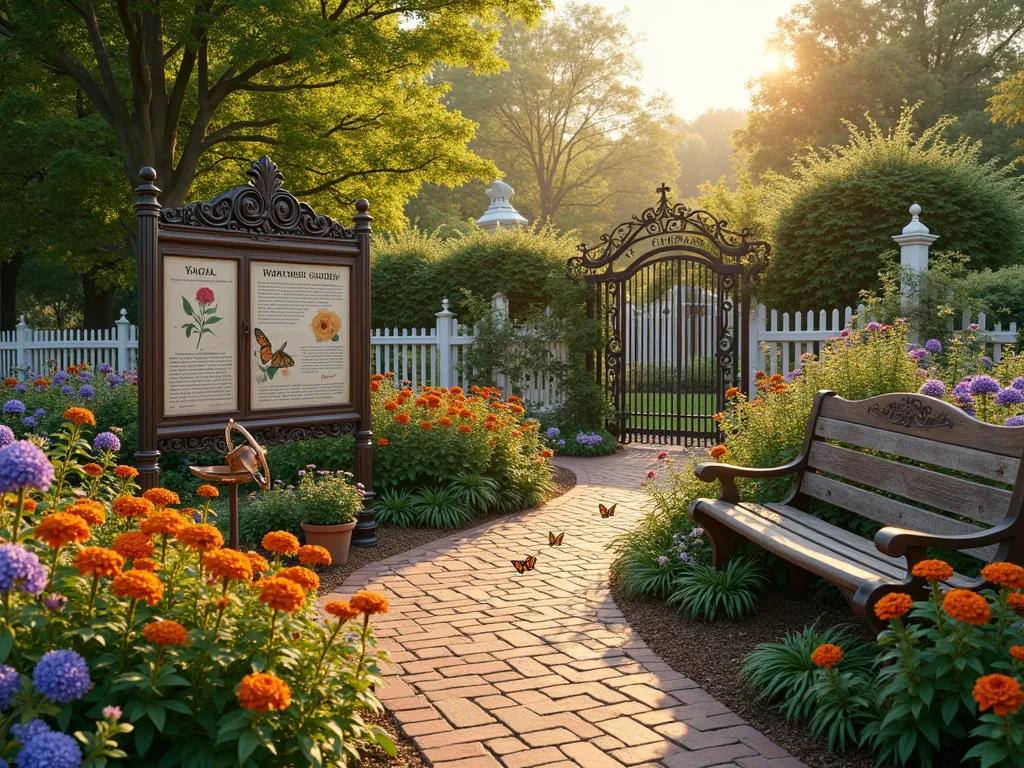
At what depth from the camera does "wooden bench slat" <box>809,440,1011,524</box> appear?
12.0 feet

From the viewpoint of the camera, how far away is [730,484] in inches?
198

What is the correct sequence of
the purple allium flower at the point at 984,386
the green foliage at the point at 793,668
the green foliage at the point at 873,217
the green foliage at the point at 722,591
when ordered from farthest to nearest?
the green foliage at the point at 873,217, the green foliage at the point at 722,591, the purple allium flower at the point at 984,386, the green foliage at the point at 793,668

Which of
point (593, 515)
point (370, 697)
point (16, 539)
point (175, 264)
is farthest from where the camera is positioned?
point (593, 515)

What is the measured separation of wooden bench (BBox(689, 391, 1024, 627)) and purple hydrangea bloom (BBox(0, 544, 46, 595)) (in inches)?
108

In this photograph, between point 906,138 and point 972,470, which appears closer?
point 972,470

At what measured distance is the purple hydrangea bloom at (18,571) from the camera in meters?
2.05

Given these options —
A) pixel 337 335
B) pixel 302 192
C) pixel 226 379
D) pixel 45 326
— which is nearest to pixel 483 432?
pixel 337 335

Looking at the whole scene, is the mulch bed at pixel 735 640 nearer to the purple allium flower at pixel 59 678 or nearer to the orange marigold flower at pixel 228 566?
the orange marigold flower at pixel 228 566

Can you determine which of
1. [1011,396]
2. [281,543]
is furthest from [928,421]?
[281,543]

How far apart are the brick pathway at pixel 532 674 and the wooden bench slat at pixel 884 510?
4.12 ft

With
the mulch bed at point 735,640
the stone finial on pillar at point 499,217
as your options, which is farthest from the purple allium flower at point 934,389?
the stone finial on pillar at point 499,217

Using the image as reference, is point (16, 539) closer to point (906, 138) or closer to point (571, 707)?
point (571, 707)

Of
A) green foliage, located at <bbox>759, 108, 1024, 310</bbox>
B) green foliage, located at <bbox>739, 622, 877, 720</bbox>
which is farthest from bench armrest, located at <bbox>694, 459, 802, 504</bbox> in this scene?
green foliage, located at <bbox>759, 108, 1024, 310</bbox>

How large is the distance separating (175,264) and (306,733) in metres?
3.78
